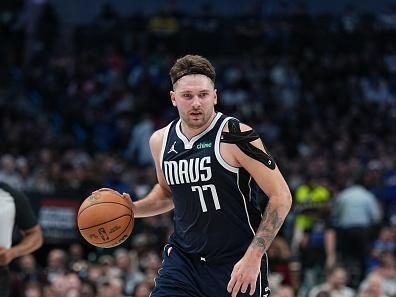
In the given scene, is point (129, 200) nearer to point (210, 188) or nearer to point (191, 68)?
point (210, 188)

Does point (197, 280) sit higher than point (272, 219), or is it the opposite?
point (272, 219)

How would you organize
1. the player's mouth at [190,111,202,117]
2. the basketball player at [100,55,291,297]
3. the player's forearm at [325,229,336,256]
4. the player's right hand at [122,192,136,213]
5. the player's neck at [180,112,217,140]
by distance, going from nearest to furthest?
the basketball player at [100,55,291,297], the player's mouth at [190,111,202,117], the player's neck at [180,112,217,140], the player's right hand at [122,192,136,213], the player's forearm at [325,229,336,256]

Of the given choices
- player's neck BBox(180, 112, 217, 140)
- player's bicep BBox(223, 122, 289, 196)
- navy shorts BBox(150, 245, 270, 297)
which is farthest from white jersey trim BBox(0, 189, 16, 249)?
player's bicep BBox(223, 122, 289, 196)

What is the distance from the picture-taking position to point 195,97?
6.53 meters

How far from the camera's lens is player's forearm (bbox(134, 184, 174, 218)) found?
7.24m

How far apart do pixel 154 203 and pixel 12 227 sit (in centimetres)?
176

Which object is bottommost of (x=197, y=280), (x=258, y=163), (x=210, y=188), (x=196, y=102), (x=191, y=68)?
(x=197, y=280)

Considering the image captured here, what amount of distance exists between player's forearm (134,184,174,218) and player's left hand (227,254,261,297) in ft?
3.86

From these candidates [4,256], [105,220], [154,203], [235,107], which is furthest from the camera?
[235,107]

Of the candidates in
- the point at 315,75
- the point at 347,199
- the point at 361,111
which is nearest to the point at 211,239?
the point at 347,199

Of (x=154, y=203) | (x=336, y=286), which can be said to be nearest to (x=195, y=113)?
(x=154, y=203)

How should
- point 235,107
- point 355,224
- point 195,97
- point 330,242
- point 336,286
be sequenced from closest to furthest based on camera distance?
point 195,97
point 336,286
point 330,242
point 355,224
point 235,107

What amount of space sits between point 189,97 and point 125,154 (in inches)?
620

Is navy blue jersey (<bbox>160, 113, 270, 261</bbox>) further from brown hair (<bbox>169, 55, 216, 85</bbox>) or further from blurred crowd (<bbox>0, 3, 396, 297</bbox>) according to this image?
blurred crowd (<bbox>0, 3, 396, 297</bbox>)
